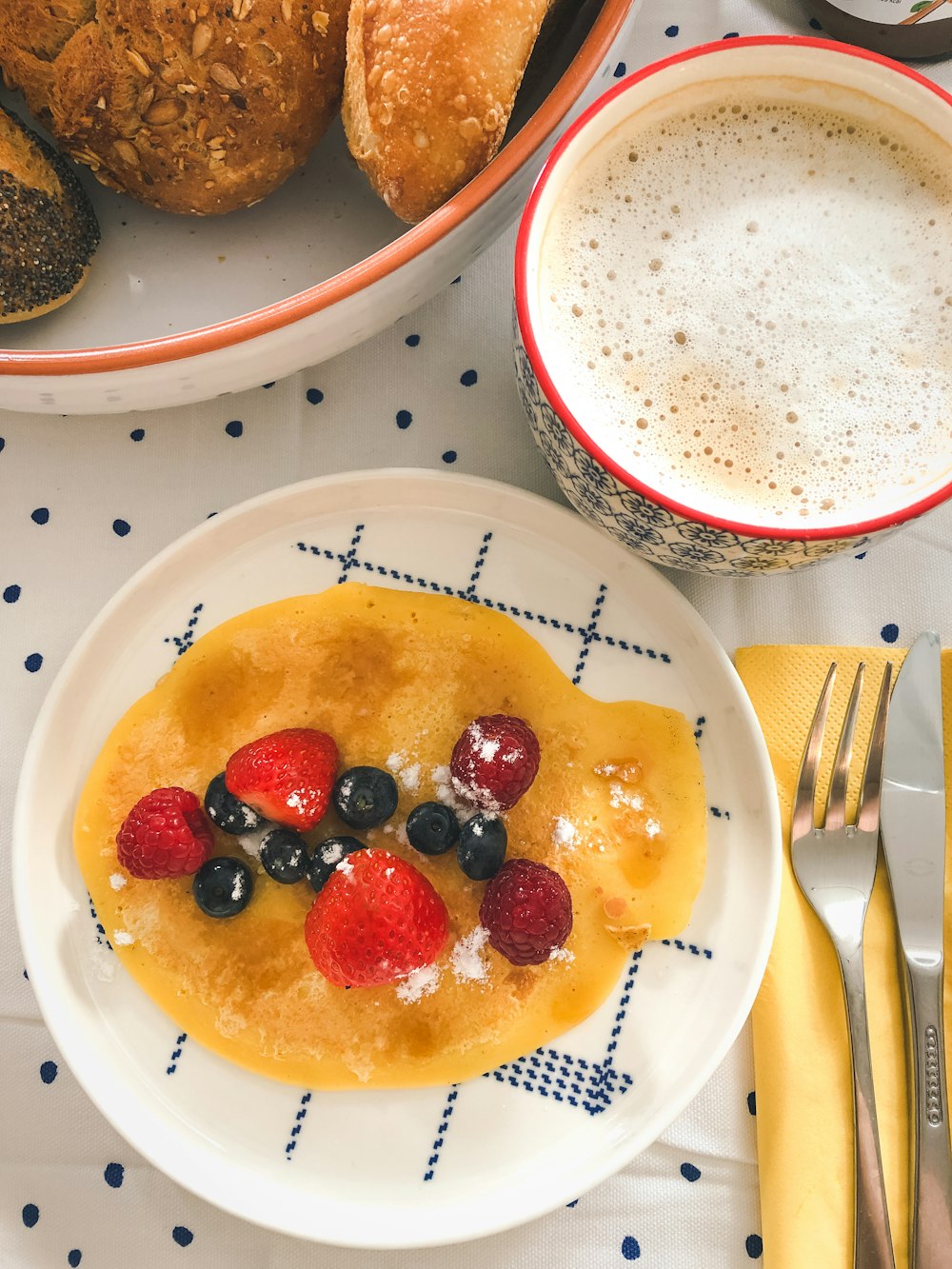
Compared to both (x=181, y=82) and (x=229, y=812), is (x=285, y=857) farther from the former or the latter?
(x=181, y=82)

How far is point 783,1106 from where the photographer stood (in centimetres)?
80

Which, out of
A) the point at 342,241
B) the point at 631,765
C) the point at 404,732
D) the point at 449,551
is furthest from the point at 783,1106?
the point at 342,241

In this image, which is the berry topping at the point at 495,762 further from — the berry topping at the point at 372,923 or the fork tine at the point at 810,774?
the fork tine at the point at 810,774

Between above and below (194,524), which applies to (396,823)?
below

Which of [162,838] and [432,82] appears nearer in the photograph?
[432,82]

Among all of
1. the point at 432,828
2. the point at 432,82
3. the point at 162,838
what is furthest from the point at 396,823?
the point at 432,82

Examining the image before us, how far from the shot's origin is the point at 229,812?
2.63 ft

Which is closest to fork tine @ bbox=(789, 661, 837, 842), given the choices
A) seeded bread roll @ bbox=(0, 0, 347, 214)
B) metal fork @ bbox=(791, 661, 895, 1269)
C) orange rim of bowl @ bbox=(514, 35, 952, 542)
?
metal fork @ bbox=(791, 661, 895, 1269)

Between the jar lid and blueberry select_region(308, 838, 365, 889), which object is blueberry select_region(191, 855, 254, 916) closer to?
blueberry select_region(308, 838, 365, 889)

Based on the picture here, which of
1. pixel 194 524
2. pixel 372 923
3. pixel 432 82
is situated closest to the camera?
pixel 432 82

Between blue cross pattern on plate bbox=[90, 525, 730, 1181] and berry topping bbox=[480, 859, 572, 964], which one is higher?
berry topping bbox=[480, 859, 572, 964]

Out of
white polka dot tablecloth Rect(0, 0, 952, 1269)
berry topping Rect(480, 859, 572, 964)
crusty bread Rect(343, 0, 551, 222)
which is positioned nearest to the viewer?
crusty bread Rect(343, 0, 551, 222)

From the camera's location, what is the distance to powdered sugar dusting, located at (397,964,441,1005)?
808 millimetres

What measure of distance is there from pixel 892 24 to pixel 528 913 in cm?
81
